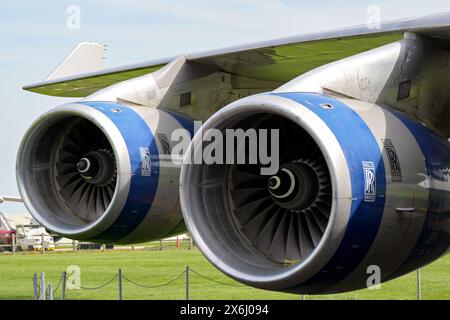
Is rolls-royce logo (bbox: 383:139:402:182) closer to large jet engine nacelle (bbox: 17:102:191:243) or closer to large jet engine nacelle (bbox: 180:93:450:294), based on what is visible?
large jet engine nacelle (bbox: 180:93:450:294)

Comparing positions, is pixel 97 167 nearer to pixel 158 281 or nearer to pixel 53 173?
pixel 53 173

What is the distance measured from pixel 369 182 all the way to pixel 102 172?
12.1ft

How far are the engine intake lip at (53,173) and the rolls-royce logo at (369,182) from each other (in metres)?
3.14

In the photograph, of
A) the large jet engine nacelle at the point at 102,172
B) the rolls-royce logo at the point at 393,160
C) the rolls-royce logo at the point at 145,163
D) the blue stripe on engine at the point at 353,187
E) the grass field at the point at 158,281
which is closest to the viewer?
the blue stripe on engine at the point at 353,187

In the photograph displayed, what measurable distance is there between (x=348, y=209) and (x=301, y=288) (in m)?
0.89

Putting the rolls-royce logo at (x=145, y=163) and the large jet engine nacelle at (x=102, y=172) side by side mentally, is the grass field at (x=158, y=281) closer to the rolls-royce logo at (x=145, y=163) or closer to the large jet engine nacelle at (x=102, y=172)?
the large jet engine nacelle at (x=102, y=172)

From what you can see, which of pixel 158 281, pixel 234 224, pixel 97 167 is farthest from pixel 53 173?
pixel 158 281

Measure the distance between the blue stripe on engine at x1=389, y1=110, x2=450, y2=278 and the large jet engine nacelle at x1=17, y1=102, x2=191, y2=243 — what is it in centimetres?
292

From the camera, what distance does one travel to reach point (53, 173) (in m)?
10.4

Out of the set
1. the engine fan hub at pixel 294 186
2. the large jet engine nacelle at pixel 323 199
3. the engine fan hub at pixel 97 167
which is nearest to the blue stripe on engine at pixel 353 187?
the large jet engine nacelle at pixel 323 199

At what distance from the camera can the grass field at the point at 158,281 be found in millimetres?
19203

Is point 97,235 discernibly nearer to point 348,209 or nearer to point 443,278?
point 348,209
